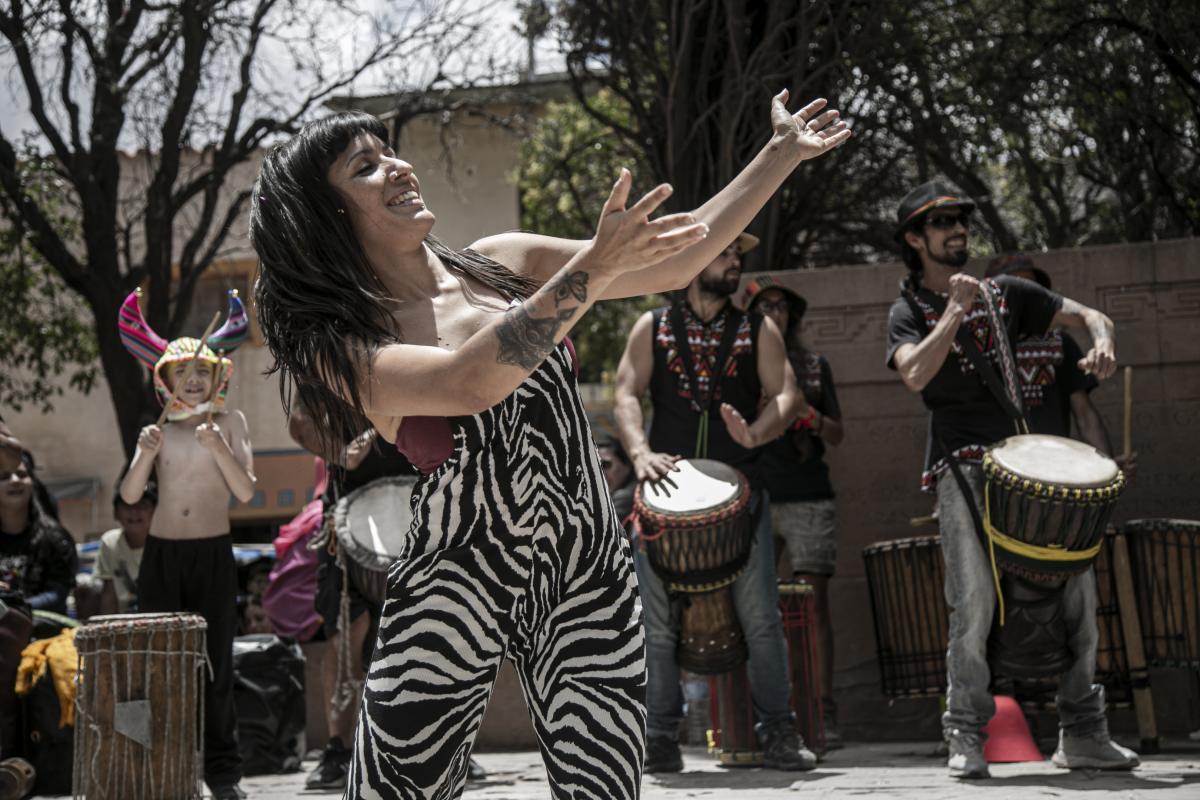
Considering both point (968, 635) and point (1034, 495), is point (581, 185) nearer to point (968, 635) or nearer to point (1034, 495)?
point (968, 635)

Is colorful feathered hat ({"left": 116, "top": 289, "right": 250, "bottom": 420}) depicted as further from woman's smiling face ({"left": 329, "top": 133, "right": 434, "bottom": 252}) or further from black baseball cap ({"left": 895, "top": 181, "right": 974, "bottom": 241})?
woman's smiling face ({"left": 329, "top": 133, "right": 434, "bottom": 252})

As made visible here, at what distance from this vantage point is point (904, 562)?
7438 mm

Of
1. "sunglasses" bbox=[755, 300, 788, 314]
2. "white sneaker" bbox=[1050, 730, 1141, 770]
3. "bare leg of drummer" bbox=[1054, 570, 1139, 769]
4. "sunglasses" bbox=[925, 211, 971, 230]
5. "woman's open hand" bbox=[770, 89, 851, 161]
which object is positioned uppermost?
"sunglasses" bbox=[925, 211, 971, 230]

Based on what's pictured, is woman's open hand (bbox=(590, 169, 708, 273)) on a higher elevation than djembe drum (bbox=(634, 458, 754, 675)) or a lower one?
higher

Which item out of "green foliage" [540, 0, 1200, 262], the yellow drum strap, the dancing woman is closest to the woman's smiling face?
the dancing woman

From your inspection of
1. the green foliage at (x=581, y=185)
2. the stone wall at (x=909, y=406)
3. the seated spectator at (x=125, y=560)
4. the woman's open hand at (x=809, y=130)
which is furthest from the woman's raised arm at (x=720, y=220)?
the green foliage at (x=581, y=185)

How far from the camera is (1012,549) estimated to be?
237 inches

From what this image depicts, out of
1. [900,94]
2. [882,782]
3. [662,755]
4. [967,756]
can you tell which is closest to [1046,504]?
[967,756]

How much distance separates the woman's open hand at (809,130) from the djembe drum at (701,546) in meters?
3.12

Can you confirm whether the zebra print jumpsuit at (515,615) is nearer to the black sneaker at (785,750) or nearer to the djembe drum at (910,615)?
the black sneaker at (785,750)

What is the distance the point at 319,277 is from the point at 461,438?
1.52 feet

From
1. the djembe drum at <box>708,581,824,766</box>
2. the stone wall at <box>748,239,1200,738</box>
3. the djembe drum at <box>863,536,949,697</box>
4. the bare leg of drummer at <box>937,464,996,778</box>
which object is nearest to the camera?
the bare leg of drummer at <box>937,464,996,778</box>

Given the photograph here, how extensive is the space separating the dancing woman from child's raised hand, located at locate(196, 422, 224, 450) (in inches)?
146

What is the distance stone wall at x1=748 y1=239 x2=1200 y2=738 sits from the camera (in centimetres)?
777
